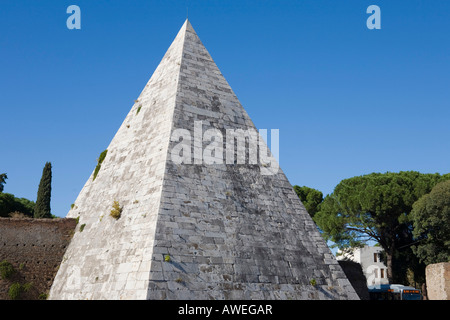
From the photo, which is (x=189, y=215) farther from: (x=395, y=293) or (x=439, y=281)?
A: (x=395, y=293)

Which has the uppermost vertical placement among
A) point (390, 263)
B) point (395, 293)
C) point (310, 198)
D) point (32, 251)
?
point (310, 198)

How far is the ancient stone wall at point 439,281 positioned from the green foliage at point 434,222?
16.6ft

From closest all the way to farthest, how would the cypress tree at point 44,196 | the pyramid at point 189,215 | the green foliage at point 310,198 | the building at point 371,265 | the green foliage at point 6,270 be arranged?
the pyramid at point 189,215, the green foliage at point 6,270, the cypress tree at point 44,196, the green foliage at point 310,198, the building at point 371,265

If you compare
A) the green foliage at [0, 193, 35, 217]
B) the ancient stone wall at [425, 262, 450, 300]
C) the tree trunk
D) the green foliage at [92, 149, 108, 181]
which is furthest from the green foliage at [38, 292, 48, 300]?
the tree trunk

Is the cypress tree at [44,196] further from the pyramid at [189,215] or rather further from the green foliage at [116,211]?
the green foliage at [116,211]

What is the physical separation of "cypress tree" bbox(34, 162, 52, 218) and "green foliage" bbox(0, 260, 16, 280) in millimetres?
6274

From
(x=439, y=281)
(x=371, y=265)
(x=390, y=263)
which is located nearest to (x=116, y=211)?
(x=439, y=281)

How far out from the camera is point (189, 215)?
40.8ft

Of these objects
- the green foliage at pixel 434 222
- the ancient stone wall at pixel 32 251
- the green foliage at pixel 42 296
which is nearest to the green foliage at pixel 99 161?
the ancient stone wall at pixel 32 251

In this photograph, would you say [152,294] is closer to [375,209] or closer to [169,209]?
[169,209]

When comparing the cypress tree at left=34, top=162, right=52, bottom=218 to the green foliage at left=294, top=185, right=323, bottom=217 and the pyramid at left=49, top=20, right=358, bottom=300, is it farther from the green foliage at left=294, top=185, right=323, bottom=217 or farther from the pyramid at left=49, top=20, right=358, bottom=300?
the green foliage at left=294, top=185, right=323, bottom=217

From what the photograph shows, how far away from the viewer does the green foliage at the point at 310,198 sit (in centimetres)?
3741

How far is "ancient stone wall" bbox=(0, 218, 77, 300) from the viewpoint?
14.5m

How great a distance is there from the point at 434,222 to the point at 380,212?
13.9 ft
